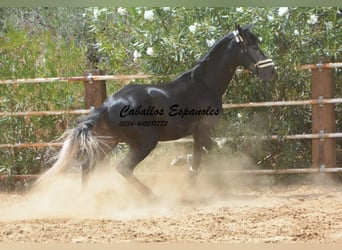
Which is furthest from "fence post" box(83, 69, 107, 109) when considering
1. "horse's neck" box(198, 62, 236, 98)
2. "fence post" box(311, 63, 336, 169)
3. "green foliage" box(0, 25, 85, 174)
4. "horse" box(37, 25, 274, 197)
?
"fence post" box(311, 63, 336, 169)

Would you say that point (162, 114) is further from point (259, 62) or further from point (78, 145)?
point (259, 62)

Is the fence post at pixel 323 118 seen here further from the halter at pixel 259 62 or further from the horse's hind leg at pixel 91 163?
the horse's hind leg at pixel 91 163

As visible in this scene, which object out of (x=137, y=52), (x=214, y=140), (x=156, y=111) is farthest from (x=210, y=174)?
(x=137, y=52)

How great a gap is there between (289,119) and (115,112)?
1708 millimetres

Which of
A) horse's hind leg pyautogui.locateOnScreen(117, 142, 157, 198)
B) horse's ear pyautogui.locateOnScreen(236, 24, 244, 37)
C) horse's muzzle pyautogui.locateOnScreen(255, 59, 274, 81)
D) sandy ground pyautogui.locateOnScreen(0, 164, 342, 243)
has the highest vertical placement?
horse's ear pyautogui.locateOnScreen(236, 24, 244, 37)

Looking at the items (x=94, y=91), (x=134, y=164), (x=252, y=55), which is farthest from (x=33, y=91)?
(x=252, y=55)

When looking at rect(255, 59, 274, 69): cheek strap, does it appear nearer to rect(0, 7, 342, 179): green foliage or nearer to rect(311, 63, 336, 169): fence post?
rect(0, 7, 342, 179): green foliage

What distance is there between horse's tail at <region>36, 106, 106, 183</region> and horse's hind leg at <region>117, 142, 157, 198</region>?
256 millimetres

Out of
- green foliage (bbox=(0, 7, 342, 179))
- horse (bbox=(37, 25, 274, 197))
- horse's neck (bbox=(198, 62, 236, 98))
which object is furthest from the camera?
green foliage (bbox=(0, 7, 342, 179))

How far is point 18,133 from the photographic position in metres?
6.88

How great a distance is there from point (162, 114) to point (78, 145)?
2.42ft

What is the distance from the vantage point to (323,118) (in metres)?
6.53

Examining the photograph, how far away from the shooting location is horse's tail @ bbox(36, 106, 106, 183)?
18.9ft

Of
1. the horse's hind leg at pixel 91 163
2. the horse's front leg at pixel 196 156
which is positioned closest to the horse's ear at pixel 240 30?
the horse's front leg at pixel 196 156
